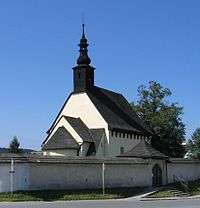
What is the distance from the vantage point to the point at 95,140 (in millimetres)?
57688

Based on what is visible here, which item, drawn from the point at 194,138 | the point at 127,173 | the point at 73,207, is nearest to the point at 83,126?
the point at 127,173

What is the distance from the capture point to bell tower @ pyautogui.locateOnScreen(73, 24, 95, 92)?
6145 centimetres

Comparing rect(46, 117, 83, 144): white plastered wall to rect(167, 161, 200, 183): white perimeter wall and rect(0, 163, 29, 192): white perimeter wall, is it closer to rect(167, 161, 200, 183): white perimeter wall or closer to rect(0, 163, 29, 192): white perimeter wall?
rect(167, 161, 200, 183): white perimeter wall

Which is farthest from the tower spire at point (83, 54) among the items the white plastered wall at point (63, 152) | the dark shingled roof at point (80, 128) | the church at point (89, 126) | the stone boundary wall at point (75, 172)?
the stone boundary wall at point (75, 172)

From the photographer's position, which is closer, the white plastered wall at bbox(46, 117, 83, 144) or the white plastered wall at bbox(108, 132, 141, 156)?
the white plastered wall at bbox(46, 117, 83, 144)

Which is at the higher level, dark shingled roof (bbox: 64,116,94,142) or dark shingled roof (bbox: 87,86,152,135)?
dark shingled roof (bbox: 87,86,152,135)

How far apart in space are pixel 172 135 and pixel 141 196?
101ft


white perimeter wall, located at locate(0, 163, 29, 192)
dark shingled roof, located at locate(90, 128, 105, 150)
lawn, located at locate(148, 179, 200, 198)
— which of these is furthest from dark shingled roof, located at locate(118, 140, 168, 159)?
white perimeter wall, located at locate(0, 163, 29, 192)

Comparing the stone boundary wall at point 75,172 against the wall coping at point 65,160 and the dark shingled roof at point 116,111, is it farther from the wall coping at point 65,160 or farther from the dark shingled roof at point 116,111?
the dark shingled roof at point 116,111

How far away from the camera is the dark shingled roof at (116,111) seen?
198 ft

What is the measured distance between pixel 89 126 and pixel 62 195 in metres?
21.2

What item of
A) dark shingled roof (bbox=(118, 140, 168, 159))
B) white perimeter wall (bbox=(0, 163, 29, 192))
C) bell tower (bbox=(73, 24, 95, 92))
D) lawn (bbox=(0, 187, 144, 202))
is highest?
bell tower (bbox=(73, 24, 95, 92))

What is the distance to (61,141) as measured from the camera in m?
56.5

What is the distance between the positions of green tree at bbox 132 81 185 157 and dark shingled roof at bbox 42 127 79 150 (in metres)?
16.7
